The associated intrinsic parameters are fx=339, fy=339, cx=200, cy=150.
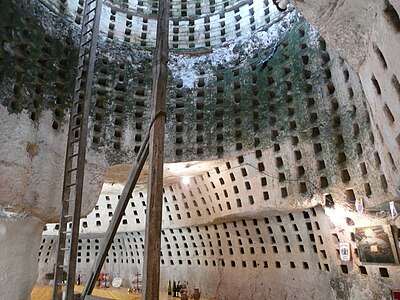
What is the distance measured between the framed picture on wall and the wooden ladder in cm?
466

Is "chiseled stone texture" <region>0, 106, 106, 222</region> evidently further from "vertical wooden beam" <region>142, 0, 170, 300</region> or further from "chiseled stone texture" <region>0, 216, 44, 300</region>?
"vertical wooden beam" <region>142, 0, 170, 300</region>

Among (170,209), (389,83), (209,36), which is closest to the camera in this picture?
(389,83)

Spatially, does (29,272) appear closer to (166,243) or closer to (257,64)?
(166,243)

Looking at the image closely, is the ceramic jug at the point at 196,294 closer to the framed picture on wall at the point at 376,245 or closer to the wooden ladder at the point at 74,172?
the wooden ladder at the point at 74,172

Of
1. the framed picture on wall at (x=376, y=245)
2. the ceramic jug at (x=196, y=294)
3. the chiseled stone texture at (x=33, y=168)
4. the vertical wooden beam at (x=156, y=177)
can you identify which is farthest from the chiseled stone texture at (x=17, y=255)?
the framed picture on wall at (x=376, y=245)

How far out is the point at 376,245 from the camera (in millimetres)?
5355

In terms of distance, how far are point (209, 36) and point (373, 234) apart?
6043 millimetres

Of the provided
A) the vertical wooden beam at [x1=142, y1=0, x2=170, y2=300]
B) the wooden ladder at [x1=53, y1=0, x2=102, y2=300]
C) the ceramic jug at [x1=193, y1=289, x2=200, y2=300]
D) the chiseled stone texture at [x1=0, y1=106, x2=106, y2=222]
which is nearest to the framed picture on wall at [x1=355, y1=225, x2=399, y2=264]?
the vertical wooden beam at [x1=142, y1=0, x2=170, y2=300]

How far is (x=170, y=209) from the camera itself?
9.73 metres

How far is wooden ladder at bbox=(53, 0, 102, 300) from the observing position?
547 cm

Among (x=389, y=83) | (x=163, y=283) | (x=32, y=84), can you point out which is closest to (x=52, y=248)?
(x=163, y=283)

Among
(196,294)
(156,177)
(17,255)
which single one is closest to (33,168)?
(17,255)

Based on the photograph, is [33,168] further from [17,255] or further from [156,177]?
[156,177]

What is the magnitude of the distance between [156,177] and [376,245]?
12.9 ft
